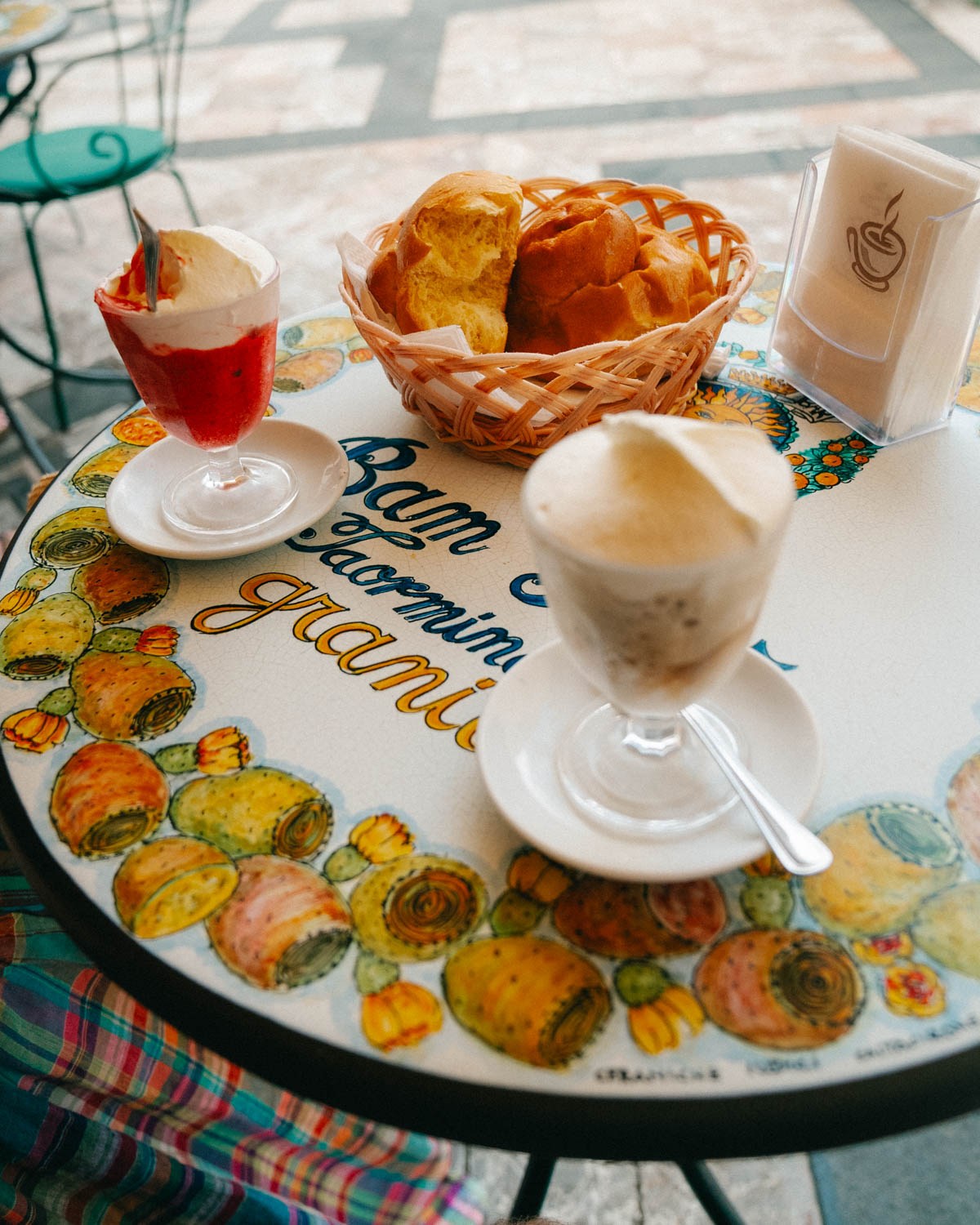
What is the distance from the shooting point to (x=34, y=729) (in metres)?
0.57

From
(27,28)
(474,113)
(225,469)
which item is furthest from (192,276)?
(474,113)

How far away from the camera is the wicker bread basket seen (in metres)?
0.66

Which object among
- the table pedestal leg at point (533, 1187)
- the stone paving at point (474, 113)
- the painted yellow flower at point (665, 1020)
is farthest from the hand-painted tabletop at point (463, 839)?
the stone paving at point (474, 113)

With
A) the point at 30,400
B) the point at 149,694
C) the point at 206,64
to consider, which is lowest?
the point at 30,400

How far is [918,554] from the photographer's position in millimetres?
651

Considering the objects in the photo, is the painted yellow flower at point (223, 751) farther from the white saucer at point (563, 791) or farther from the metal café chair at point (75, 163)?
the metal café chair at point (75, 163)

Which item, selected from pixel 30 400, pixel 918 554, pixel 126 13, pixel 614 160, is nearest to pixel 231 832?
pixel 918 554

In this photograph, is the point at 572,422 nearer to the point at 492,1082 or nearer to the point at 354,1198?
the point at 492,1082

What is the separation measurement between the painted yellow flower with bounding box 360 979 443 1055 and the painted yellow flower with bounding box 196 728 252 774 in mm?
168

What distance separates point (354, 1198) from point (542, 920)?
0.34m

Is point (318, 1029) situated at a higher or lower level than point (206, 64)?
higher

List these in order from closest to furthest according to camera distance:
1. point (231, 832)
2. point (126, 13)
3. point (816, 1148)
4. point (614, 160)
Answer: point (816, 1148) → point (231, 832) → point (614, 160) → point (126, 13)

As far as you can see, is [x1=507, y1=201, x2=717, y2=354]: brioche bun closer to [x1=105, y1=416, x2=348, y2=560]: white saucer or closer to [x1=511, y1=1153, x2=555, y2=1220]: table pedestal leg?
[x1=105, y1=416, x2=348, y2=560]: white saucer

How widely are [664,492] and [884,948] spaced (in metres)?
0.23
